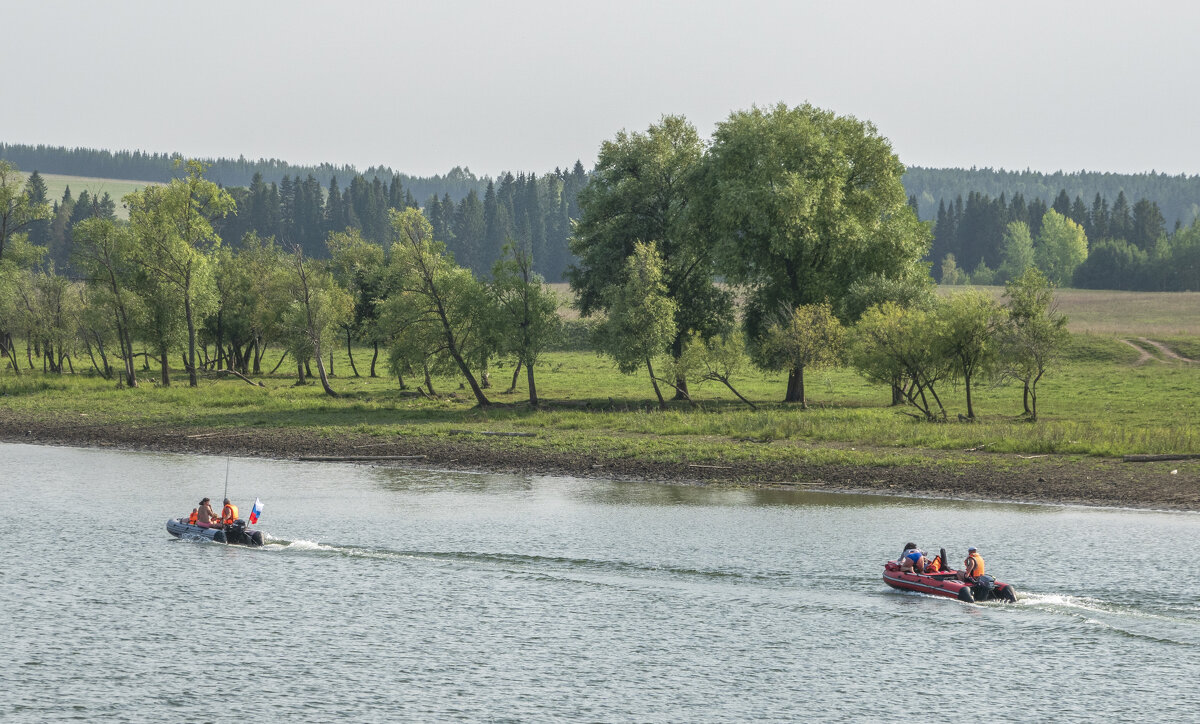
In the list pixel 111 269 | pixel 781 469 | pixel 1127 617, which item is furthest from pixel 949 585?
pixel 111 269

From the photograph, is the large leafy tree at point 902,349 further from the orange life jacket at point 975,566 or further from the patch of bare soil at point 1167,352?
the patch of bare soil at point 1167,352

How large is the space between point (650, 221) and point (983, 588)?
165 feet

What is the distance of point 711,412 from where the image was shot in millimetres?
71562

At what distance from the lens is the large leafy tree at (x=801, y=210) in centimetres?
7281

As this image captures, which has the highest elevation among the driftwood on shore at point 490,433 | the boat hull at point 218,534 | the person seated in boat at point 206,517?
the driftwood on shore at point 490,433

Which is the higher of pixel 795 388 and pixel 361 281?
pixel 361 281

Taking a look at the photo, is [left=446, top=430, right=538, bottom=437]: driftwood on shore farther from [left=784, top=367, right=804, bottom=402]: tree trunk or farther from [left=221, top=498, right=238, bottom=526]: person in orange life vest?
[left=221, top=498, right=238, bottom=526]: person in orange life vest

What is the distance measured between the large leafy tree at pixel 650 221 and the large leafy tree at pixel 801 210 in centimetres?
267

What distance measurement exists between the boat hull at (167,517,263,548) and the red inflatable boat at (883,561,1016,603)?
22589 mm

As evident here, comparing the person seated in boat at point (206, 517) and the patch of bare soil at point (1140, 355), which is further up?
the patch of bare soil at point (1140, 355)

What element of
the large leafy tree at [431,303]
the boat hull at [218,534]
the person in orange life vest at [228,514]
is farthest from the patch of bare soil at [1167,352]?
the person in orange life vest at [228,514]

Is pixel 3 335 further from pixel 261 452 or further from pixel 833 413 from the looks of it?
pixel 833 413

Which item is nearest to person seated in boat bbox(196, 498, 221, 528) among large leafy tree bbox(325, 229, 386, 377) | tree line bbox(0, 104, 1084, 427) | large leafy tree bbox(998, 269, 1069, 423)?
tree line bbox(0, 104, 1084, 427)

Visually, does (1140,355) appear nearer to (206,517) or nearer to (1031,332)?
(1031,332)
